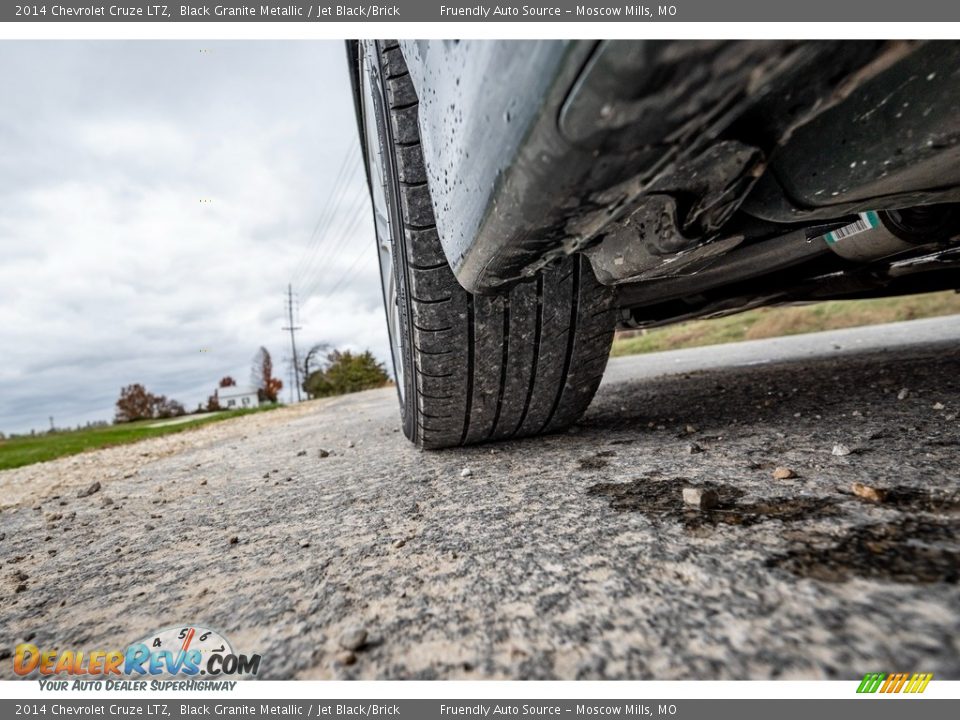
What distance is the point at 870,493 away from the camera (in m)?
0.64

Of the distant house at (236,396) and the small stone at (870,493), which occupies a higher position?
the distant house at (236,396)

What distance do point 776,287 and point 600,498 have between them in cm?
108

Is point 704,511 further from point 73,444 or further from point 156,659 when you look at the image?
point 73,444

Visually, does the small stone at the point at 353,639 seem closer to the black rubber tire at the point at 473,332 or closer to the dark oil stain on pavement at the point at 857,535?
the dark oil stain on pavement at the point at 857,535

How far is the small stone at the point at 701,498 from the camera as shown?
698mm

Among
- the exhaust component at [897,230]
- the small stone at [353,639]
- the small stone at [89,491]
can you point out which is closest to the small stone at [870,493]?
the exhaust component at [897,230]

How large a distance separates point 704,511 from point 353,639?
0.51 metres

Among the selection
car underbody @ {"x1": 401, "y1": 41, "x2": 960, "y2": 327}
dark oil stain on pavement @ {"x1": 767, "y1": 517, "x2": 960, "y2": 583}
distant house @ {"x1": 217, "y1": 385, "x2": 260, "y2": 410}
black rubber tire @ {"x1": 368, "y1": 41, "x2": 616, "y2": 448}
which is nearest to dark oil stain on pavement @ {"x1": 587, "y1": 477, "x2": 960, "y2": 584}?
dark oil stain on pavement @ {"x1": 767, "y1": 517, "x2": 960, "y2": 583}

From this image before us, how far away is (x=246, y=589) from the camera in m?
0.68

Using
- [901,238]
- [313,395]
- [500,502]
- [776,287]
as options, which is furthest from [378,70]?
[313,395]

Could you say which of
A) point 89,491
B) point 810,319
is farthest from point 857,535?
point 810,319

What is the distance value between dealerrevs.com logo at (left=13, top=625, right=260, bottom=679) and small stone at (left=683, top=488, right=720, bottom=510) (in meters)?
0.62

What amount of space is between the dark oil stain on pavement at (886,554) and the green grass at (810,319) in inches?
254
